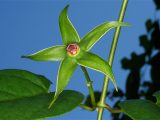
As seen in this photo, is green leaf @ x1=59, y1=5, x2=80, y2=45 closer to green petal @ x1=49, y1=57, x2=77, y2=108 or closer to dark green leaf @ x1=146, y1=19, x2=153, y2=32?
green petal @ x1=49, y1=57, x2=77, y2=108

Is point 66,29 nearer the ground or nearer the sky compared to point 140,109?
nearer the sky

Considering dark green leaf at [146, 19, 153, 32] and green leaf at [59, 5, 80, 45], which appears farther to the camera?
dark green leaf at [146, 19, 153, 32]

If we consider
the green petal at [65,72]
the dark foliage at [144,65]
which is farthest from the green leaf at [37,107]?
the dark foliage at [144,65]

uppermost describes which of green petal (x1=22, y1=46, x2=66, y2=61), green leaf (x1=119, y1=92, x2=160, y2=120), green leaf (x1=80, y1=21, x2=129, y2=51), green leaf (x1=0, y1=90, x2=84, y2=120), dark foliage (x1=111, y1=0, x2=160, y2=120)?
green leaf (x1=80, y1=21, x2=129, y2=51)

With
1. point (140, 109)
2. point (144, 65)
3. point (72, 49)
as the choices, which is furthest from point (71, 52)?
point (144, 65)

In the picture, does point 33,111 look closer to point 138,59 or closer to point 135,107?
point 135,107

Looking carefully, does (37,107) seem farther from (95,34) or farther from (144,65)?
(144,65)

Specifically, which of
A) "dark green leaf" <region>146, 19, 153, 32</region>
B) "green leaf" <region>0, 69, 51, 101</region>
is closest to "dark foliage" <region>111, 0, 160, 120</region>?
"dark green leaf" <region>146, 19, 153, 32</region>

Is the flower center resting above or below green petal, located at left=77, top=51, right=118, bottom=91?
above

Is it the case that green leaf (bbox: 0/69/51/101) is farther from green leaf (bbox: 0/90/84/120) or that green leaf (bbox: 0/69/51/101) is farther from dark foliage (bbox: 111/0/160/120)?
dark foliage (bbox: 111/0/160/120)
